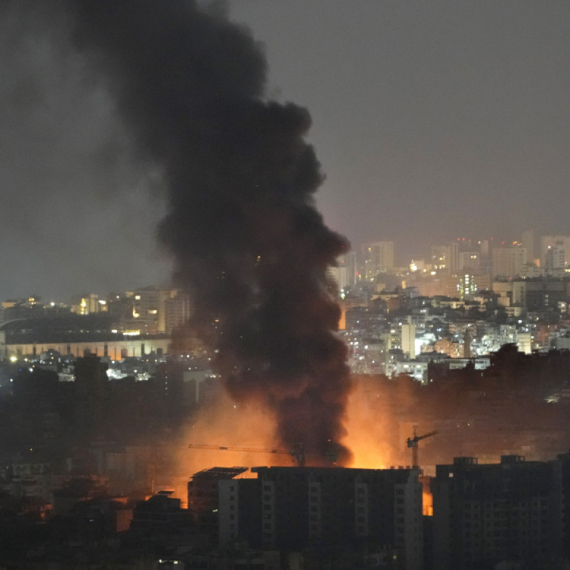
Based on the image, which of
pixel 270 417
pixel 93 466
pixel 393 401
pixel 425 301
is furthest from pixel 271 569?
pixel 425 301

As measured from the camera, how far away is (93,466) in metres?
19.8

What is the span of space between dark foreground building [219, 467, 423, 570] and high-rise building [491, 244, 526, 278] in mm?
37789

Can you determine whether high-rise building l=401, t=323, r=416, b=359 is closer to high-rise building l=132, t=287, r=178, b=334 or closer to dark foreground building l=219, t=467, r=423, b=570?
high-rise building l=132, t=287, r=178, b=334

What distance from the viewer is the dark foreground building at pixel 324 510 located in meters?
13.6

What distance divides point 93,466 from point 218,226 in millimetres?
4057

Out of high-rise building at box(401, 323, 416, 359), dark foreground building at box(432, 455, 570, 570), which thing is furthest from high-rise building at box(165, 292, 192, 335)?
dark foreground building at box(432, 455, 570, 570)

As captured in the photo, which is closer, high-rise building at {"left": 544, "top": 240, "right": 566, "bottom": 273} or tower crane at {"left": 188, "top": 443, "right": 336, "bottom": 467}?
tower crane at {"left": 188, "top": 443, "right": 336, "bottom": 467}

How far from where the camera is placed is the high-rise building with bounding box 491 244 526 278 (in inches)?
2024

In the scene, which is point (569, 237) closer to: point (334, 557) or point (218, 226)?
point (218, 226)

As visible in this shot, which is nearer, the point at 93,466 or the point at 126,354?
the point at 93,466

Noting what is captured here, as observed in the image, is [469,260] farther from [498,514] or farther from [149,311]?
[498,514]

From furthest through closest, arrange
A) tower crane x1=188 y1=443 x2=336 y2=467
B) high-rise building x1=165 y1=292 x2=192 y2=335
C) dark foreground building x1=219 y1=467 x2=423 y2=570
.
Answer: high-rise building x1=165 y1=292 x2=192 y2=335, tower crane x1=188 y1=443 x2=336 y2=467, dark foreground building x1=219 y1=467 x2=423 y2=570

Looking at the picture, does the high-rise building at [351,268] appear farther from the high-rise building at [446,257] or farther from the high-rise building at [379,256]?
the high-rise building at [446,257]

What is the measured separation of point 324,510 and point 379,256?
134 feet
